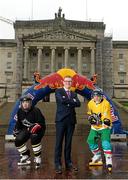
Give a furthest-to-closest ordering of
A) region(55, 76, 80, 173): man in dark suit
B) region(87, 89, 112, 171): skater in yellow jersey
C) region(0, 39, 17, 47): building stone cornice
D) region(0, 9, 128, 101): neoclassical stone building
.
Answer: region(0, 39, 17, 47): building stone cornice < region(0, 9, 128, 101): neoclassical stone building < region(87, 89, 112, 171): skater in yellow jersey < region(55, 76, 80, 173): man in dark suit

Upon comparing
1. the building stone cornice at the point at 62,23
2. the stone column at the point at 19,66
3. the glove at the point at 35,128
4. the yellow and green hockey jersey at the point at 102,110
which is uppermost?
the building stone cornice at the point at 62,23

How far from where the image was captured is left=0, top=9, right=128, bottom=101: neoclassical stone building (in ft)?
246

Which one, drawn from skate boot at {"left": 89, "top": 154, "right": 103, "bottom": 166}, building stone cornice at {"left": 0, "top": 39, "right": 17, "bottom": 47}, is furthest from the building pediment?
skate boot at {"left": 89, "top": 154, "right": 103, "bottom": 166}

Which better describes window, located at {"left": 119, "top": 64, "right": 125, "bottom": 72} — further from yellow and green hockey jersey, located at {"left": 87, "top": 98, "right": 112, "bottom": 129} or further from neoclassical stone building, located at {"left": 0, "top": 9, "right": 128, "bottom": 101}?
yellow and green hockey jersey, located at {"left": 87, "top": 98, "right": 112, "bottom": 129}

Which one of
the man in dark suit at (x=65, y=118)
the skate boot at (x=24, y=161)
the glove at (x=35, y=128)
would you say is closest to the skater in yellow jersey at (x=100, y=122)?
the man in dark suit at (x=65, y=118)

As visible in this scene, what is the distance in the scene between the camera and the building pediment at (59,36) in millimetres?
74812

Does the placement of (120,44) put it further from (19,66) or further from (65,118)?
(65,118)

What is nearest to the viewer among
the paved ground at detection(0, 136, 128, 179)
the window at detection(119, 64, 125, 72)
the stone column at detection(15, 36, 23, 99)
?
the paved ground at detection(0, 136, 128, 179)

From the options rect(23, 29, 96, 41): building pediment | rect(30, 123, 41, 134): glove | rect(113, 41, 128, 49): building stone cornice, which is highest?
rect(23, 29, 96, 41): building pediment

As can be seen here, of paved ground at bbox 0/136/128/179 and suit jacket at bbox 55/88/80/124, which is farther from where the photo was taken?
suit jacket at bbox 55/88/80/124

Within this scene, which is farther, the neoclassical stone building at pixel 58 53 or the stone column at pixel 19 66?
the neoclassical stone building at pixel 58 53

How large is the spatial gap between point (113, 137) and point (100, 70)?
59604 mm

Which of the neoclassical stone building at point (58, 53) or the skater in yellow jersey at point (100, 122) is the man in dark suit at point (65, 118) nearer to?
the skater in yellow jersey at point (100, 122)

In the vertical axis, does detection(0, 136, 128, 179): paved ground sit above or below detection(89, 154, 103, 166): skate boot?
below
